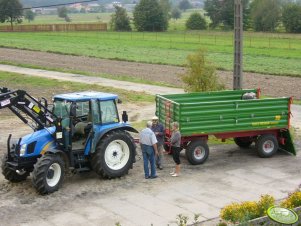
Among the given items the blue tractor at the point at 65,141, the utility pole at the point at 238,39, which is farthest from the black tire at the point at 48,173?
the utility pole at the point at 238,39

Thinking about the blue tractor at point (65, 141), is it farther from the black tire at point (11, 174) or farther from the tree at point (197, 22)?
the tree at point (197, 22)

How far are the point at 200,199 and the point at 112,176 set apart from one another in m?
2.55

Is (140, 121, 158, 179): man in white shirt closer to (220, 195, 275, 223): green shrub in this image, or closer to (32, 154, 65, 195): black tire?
(32, 154, 65, 195): black tire

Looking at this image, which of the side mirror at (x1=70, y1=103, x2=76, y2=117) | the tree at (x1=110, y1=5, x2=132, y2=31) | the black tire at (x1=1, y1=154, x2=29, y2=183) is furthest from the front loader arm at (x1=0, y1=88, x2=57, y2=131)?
the tree at (x1=110, y1=5, x2=132, y2=31)

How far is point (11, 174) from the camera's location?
47.3 feet

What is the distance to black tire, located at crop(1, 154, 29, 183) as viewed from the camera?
564 inches

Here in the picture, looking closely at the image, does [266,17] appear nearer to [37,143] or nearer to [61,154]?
[61,154]

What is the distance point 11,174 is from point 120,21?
308 ft

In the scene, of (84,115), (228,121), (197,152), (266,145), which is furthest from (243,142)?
(84,115)

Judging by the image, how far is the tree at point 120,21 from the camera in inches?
4188

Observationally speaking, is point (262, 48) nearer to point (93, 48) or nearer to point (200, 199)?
point (93, 48)

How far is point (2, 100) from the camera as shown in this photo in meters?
13.3
